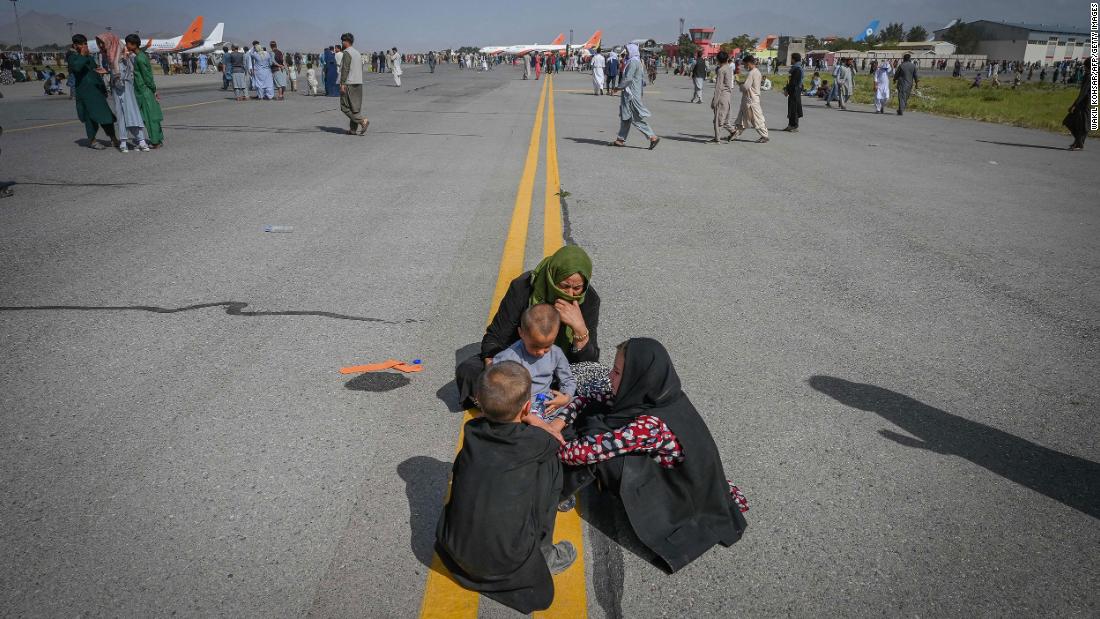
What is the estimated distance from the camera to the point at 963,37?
121 metres

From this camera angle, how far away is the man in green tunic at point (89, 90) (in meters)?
10.9

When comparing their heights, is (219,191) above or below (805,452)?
above

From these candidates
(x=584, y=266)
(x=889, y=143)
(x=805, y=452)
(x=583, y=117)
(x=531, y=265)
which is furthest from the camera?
→ (x=583, y=117)

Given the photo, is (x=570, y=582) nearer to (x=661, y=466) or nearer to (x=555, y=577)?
(x=555, y=577)

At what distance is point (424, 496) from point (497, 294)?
7.88 feet

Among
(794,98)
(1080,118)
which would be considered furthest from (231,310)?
(1080,118)

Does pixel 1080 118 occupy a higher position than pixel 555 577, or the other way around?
pixel 1080 118

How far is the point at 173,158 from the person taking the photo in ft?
35.8

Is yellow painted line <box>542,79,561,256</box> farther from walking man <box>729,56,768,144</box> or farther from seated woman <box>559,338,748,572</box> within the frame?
walking man <box>729,56,768,144</box>

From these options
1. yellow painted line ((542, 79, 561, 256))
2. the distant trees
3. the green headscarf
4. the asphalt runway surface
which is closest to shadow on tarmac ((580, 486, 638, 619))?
the asphalt runway surface

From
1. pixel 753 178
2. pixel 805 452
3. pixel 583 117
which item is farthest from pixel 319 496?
pixel 583 117

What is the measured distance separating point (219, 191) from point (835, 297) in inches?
290

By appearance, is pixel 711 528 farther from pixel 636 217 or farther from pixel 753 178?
pixel 753 178

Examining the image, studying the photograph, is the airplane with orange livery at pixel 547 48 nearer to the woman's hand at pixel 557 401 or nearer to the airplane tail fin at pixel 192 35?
the airplane tail fin at pixel 192 35
